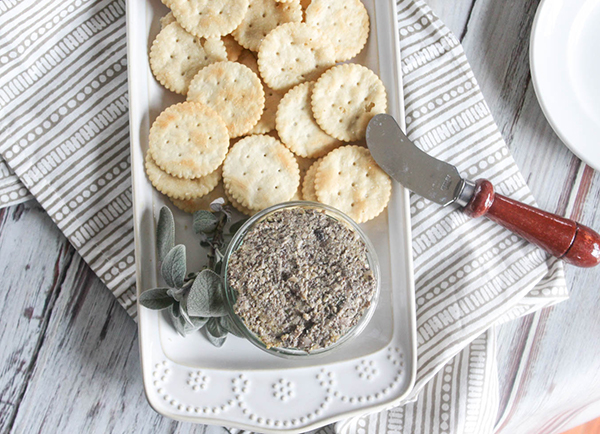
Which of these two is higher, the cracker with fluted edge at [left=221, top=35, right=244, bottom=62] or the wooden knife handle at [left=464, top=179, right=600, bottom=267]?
the cracker with fluted edge at [left=221, top=35, right=244, bottom=62]

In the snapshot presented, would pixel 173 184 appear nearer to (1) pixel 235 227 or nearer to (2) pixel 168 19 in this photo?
(1) pixel 235 227

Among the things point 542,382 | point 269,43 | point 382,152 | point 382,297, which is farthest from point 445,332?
point 269,43

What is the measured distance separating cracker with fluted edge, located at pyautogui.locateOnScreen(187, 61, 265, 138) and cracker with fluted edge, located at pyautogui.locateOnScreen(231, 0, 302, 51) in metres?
0.08

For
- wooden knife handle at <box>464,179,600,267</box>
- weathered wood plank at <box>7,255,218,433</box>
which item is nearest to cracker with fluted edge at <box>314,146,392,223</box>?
wooden knife handle at <box>464,179,600,267</box>

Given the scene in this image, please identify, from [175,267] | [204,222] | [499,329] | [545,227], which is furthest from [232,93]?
[499,329]

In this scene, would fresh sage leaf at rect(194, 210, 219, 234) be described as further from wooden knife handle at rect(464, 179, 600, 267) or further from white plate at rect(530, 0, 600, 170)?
white plate at rect(530, 0, 600, 170)

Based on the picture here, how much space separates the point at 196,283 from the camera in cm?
107

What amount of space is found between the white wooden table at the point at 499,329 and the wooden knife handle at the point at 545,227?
175 millimetres

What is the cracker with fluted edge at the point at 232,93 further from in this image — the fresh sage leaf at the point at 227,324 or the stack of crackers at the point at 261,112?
the fresh sage leaf at the point at 227,324

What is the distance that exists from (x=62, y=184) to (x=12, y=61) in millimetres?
335

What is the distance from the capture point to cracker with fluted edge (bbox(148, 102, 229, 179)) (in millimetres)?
1202

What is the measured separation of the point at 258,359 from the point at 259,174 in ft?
1.43

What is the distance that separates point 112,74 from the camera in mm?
1352

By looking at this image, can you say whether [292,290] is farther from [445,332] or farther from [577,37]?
[577,37]
